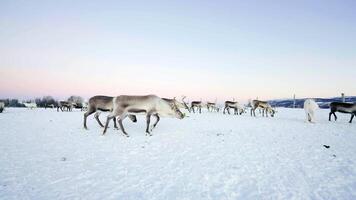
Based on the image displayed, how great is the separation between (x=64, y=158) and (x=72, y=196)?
2.40 metres

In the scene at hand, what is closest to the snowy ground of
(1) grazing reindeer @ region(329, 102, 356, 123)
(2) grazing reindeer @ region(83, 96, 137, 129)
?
(2) grazing reindeer @ region(83, 96, 137, 129)

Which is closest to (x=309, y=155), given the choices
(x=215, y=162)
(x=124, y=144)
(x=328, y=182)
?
(x=328, y=182)

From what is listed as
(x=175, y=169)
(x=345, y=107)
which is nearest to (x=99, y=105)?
(x=175, y=169)

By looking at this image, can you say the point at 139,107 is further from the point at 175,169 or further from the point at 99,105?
the point at 175,169

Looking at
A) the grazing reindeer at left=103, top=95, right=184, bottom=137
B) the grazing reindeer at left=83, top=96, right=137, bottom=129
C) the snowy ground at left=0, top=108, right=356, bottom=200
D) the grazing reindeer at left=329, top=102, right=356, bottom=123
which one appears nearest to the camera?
the snowy ground at left=0, top=108, right=356, bottom=200

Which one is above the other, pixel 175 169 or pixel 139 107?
pixel 139 107

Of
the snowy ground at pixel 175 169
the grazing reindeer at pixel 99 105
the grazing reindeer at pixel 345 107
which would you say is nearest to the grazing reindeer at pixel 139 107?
the grazing reindeer at pixel 99 105

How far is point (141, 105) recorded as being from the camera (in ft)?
33.6

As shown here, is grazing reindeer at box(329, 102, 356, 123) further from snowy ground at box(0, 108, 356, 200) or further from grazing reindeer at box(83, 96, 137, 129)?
grazing reindeer at box(83, 96, 137, 129)

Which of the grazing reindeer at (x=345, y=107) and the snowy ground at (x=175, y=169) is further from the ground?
the grazing reindeer at (x=345, y=107)

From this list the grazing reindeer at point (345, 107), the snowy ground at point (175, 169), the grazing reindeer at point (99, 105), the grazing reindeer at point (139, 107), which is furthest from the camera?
the grazing reindeer at point (345, 107)

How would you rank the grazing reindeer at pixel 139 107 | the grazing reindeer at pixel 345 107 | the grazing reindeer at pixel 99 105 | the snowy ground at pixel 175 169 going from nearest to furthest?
the snowy ground at pixel 175 169 < the grazing reindeer at pixel 139 107 < the grazing reindeer at pixel 99 105 < the grazing reindeer at pixel 345 107

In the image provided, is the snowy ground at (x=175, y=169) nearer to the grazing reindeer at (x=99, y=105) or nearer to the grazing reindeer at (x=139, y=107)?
the grazing reindeer at (x=139, y=107)

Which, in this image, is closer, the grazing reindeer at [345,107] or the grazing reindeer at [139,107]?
the grazing reindeer at [139,107]
